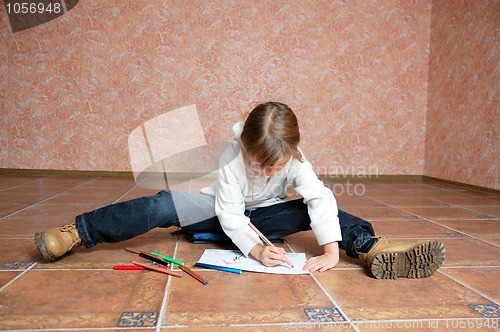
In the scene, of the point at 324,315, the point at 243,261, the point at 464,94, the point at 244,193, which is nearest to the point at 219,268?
the point at 243,261

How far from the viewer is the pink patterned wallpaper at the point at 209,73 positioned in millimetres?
3523

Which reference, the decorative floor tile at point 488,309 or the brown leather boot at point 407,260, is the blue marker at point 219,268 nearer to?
the brown leather boot at point 407,260

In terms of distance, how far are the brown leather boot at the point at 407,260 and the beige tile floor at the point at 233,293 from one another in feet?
0.08

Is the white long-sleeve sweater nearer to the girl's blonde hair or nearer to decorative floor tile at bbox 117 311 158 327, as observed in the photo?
the girl's blonde hair

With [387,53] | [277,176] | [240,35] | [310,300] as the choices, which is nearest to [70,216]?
[277,176]

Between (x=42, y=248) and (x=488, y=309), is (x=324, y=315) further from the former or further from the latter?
(x=42, y=248)

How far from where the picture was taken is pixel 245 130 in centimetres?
116

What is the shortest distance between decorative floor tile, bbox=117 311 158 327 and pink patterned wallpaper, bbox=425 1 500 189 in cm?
279

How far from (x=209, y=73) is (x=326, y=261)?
2.68m

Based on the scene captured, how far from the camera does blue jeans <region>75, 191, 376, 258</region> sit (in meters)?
1.26

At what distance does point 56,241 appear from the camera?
3.90 feet

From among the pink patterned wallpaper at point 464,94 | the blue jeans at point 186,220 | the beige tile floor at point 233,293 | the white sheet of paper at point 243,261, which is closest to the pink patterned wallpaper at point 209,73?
the pink patterned wallpaper at point 464,94

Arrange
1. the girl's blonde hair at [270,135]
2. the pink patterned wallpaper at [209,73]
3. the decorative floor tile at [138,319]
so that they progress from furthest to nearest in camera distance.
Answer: the pink patterned wallpaper at [209,73], the girl's blonde hair at [270,135], the decorative floor tile at [138,319]

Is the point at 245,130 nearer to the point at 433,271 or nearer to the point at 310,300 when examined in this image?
the point at 310,300
